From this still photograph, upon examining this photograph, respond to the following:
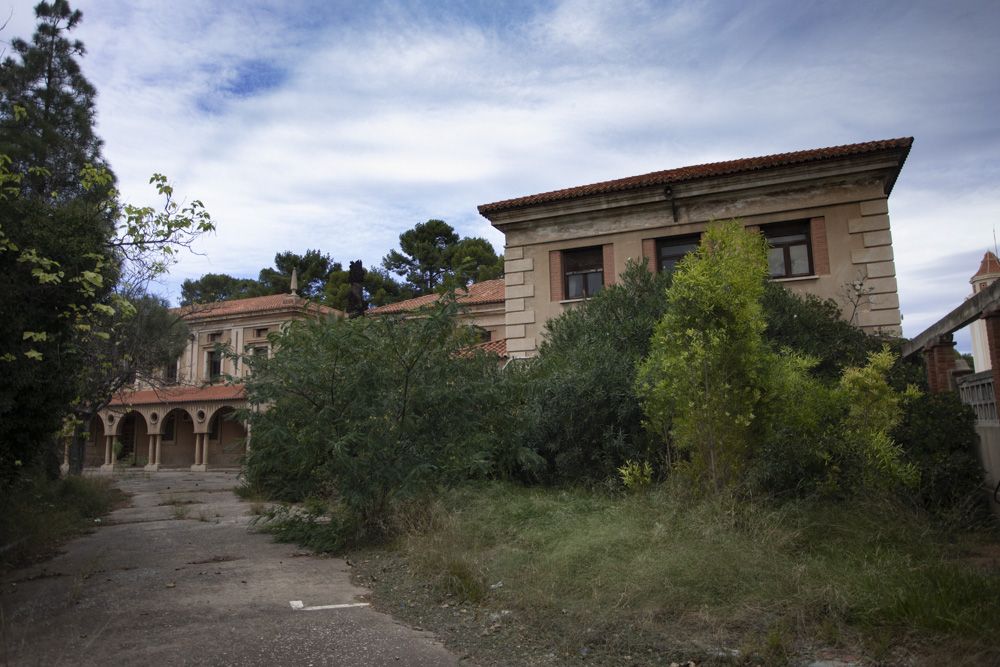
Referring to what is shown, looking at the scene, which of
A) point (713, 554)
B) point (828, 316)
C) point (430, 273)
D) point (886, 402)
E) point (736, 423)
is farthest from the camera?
point (430, 273)

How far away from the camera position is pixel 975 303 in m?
Answer: 7.30

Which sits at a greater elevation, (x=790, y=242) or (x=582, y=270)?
(x=790, y=242)

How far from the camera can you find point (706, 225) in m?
14.6

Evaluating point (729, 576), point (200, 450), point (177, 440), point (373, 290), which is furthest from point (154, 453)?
point (729, 576)

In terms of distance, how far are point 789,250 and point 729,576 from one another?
36.6 ft

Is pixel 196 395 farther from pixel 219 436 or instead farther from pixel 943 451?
pixel 943 451

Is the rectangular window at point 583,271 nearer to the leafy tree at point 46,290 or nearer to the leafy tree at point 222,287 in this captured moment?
the leafy tree at point 46,290

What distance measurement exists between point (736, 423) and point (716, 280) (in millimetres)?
1517

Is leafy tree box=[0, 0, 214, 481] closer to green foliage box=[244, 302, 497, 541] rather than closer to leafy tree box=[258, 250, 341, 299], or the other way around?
green foliage box=[244, 302, 497, 541]

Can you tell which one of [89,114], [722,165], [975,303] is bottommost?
[975,303]

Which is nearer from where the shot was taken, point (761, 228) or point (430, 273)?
point (761, 228)

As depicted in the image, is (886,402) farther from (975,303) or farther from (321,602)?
(321,602)

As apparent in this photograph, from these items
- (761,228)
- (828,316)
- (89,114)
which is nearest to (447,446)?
(828,316)

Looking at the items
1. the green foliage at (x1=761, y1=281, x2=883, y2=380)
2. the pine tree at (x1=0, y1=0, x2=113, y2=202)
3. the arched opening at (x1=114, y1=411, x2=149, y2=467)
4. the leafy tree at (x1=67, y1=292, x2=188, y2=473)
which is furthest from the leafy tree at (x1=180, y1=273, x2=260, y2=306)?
the green foliage at (x1=761, y1=281, x2=883, y2=380)
